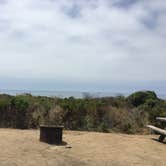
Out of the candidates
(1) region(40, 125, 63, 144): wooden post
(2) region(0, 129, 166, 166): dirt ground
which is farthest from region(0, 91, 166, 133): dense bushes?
(1) region(40, 125, 63, 144): wooden post

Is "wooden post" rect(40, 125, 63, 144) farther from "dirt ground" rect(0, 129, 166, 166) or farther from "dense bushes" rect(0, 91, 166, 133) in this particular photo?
"dense bushes" rect(0, 91, 166, 133)

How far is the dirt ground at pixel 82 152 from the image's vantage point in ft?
29.9

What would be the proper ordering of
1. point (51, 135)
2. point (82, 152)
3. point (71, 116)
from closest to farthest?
point (82, 152), point (51, 135), point (71, 116)

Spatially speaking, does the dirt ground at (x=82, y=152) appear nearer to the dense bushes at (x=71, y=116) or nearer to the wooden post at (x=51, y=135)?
the wooden post at (x=51, y=135)

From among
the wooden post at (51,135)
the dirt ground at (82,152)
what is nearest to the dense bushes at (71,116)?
the dirt ground at (82,152)

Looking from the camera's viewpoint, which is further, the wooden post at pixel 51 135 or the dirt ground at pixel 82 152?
the wooden post at pixel 51 135

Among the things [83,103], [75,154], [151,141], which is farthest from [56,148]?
[83,103]

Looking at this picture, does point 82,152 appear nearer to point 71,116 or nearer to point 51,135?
point 51,135

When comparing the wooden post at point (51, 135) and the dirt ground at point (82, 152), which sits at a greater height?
the wooden post at point (51, 135)

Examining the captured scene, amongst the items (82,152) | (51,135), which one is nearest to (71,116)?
(51,135)

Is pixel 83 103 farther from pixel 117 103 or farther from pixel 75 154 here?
pixel 75 154

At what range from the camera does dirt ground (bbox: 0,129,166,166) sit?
29.9 feet

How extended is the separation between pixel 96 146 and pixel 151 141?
2.41 m

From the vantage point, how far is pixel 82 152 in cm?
1044
